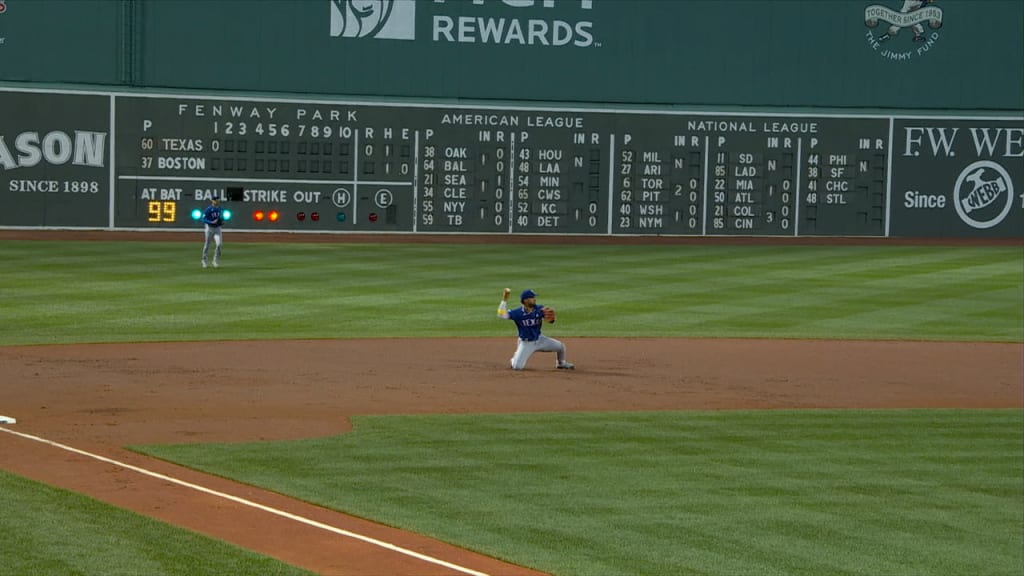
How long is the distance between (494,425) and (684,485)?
312cm

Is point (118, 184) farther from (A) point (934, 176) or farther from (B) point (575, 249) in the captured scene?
(A) point (934, 176)

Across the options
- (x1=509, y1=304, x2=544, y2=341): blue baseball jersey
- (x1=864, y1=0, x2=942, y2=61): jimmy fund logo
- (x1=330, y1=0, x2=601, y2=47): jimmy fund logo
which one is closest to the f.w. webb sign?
(x1=864, y1=0, x2=942, y2=61): jimmy fund logo

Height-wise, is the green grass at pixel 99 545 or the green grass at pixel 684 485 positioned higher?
the green grass at pixel 99 545

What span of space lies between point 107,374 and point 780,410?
8379mm

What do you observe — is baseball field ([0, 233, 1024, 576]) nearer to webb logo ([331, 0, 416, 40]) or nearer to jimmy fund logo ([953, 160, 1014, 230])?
webb logo ([331, 0, 416, 40])

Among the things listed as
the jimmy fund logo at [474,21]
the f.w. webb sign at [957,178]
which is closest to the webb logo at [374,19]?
the jimmy fund logo at [474,21]

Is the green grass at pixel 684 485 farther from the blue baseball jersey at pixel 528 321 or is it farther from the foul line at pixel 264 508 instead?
the blue baseball jersey at pixel 528 321

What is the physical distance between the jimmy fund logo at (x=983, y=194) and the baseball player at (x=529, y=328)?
2490 centimetres

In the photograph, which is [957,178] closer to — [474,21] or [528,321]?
[474,21]

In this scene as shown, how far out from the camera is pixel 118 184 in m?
35.6

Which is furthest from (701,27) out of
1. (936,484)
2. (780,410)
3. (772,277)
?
(936,484)

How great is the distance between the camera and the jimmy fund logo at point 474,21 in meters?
37.9

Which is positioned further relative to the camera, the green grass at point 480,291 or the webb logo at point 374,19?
the webb logo at point 374,19

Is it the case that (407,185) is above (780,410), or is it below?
above
